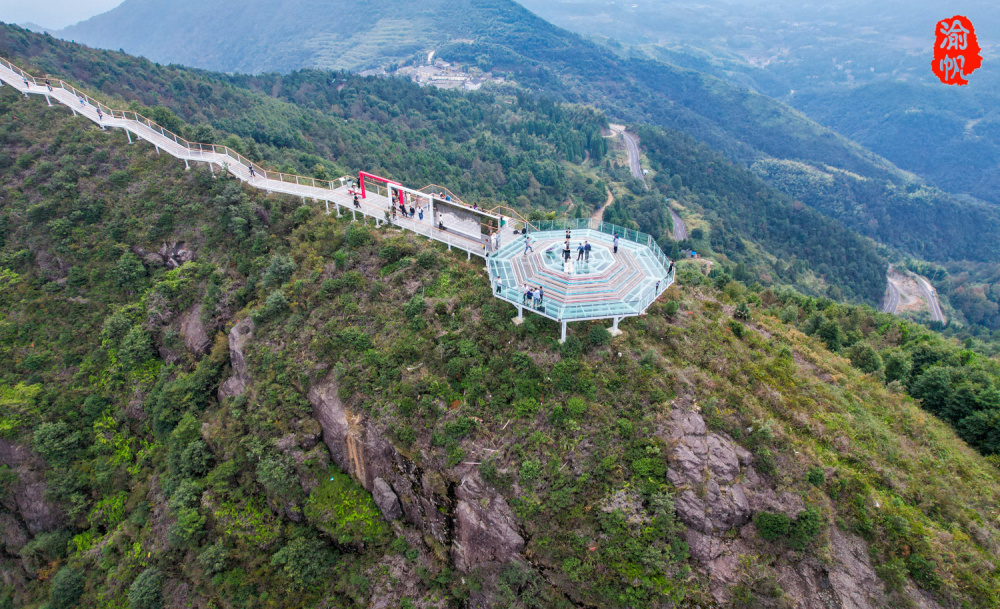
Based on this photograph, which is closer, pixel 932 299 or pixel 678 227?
pixel 678 227

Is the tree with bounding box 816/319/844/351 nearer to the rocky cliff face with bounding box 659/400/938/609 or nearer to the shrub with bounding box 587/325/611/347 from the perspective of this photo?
the rocky cliff face with bounding box 659/400/938/609

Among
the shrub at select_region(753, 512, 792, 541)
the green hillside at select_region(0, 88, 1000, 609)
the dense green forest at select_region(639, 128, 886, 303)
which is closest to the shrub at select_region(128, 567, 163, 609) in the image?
the green hillside at select_region(0, 88, 1000, 609)

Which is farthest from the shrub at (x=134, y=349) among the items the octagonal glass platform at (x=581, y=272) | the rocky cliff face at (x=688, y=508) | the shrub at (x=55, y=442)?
the octagonal glass platform at (x=581, y=272)

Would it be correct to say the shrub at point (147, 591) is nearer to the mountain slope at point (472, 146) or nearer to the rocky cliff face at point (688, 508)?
the rocky cliff face at point (688, 508)

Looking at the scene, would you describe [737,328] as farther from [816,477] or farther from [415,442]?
[415,442]

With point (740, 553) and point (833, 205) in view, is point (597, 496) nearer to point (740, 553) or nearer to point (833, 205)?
point (740, 553)

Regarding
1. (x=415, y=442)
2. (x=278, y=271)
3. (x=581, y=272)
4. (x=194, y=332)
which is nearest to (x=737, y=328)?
(x=581, y=272)
